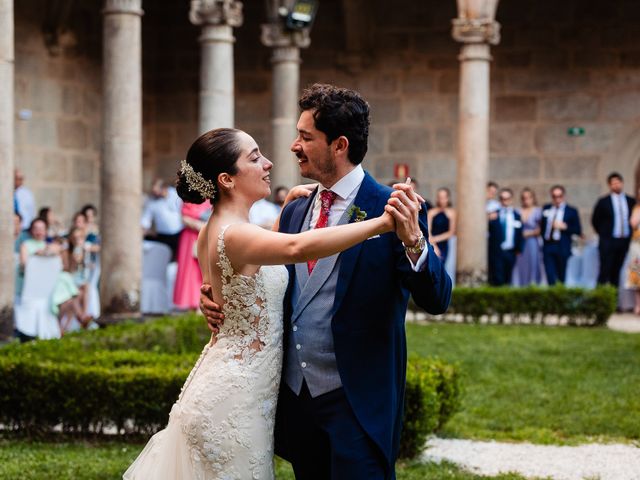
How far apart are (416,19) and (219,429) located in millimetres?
17032

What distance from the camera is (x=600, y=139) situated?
2005cm

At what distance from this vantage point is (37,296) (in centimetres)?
1245

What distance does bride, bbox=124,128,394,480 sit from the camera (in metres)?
4.26

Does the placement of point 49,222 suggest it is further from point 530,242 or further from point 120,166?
point 530,242

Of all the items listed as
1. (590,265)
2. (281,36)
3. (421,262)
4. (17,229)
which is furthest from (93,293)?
(421,262)

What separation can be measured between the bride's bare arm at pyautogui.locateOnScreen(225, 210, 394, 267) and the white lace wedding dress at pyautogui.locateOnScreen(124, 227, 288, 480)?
10cm

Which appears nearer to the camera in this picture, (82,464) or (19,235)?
(82,464)

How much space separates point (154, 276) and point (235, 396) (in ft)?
36.7

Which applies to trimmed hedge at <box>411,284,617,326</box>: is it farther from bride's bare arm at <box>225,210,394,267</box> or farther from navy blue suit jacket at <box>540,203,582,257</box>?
bride's bare arm at <box>225,210,394,267</box>

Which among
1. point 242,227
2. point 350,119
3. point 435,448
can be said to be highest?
point 350,119

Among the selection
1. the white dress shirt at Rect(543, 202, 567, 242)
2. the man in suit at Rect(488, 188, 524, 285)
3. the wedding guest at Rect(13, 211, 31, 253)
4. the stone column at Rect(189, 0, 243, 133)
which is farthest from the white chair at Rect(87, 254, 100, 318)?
the white dress shirt at Rect(543, 202, 567, 242)

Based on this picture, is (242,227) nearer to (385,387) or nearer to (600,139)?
(385,387)

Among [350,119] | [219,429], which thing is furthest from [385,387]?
[350,119]

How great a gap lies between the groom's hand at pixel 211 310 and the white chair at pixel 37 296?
8.17 meters
